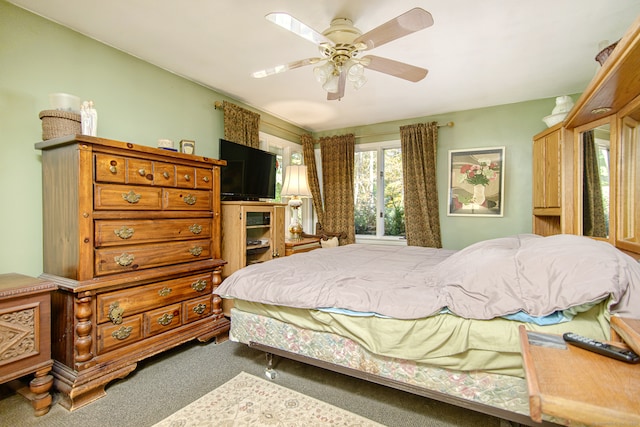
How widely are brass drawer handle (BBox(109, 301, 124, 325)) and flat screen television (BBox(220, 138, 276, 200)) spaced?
158cm

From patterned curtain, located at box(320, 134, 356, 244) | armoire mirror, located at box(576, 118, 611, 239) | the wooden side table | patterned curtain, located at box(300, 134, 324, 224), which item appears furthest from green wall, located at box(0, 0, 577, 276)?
patterned curtain, located at box(320, 134, 356, 244)

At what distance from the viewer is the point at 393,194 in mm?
4727

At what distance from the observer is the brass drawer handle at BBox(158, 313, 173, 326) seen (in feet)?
7.18

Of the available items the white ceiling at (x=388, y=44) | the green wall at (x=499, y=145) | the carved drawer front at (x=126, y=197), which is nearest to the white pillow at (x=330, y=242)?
the green wall at (x=499, y=145)

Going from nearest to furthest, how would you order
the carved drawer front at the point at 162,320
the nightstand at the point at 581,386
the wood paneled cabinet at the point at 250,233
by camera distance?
the nightstand at the point at 581,386 < the carved drawer front at the point at 162,320 < the wood paneled cabinet at the point at 250,233

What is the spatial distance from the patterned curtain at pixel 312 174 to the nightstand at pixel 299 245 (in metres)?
0.68

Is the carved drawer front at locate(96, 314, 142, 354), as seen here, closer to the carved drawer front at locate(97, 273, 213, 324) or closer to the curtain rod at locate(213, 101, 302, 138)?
the carved drawer front at locate(97, 273, 213, 324)

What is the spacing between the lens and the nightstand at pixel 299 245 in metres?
3.81

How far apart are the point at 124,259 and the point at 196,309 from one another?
73 centimetres

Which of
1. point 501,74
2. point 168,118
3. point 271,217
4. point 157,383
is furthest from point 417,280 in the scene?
point 168,118

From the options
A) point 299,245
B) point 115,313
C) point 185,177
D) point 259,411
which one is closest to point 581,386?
point 259,411

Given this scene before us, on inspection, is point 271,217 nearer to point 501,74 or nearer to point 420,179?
point 420,179

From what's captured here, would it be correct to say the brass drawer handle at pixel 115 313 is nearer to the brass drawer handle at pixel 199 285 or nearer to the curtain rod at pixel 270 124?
the brass drawer handle at pixel 199 285

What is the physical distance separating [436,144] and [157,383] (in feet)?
13.6
